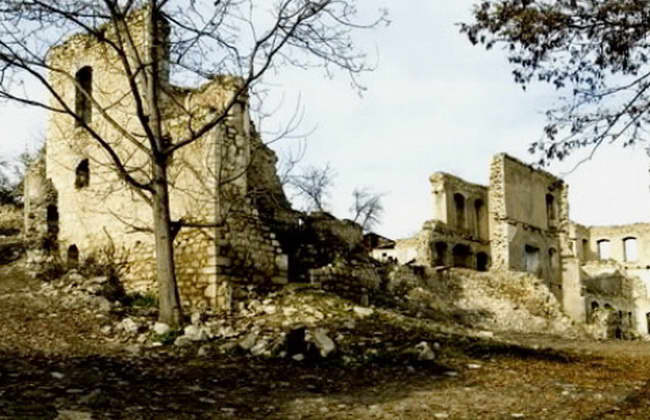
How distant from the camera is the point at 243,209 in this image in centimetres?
1282

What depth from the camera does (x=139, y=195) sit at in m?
12.9

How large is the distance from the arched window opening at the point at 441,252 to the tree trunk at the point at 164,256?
2103 cm

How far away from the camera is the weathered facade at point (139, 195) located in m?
12.3

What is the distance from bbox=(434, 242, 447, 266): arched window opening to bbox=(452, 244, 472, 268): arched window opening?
3.50 ft

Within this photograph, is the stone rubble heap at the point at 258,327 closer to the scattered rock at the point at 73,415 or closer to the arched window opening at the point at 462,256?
the scattered rock at the point at 73,415

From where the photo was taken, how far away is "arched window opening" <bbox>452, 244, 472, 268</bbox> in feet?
106

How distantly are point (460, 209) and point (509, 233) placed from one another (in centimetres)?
264

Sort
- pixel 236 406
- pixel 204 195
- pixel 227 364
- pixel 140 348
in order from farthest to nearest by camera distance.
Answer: pixel 204 195 < pixel 140 348 < pixel 227 364 < pixel 236 406

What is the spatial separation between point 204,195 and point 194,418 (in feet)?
22.3

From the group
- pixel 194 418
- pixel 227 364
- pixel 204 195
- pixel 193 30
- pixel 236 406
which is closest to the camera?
pixel 194 418

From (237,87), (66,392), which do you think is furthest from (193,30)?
(66,392)

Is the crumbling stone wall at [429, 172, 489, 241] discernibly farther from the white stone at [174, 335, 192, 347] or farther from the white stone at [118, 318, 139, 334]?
the white stone at [174, 335, 192, 347]

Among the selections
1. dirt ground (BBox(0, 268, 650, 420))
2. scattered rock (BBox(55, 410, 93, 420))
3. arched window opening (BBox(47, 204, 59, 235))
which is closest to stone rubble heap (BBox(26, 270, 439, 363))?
dirt ground (BBox(0, 268, 650, 420))

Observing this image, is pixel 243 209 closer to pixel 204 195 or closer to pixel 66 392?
pixel 204 195
